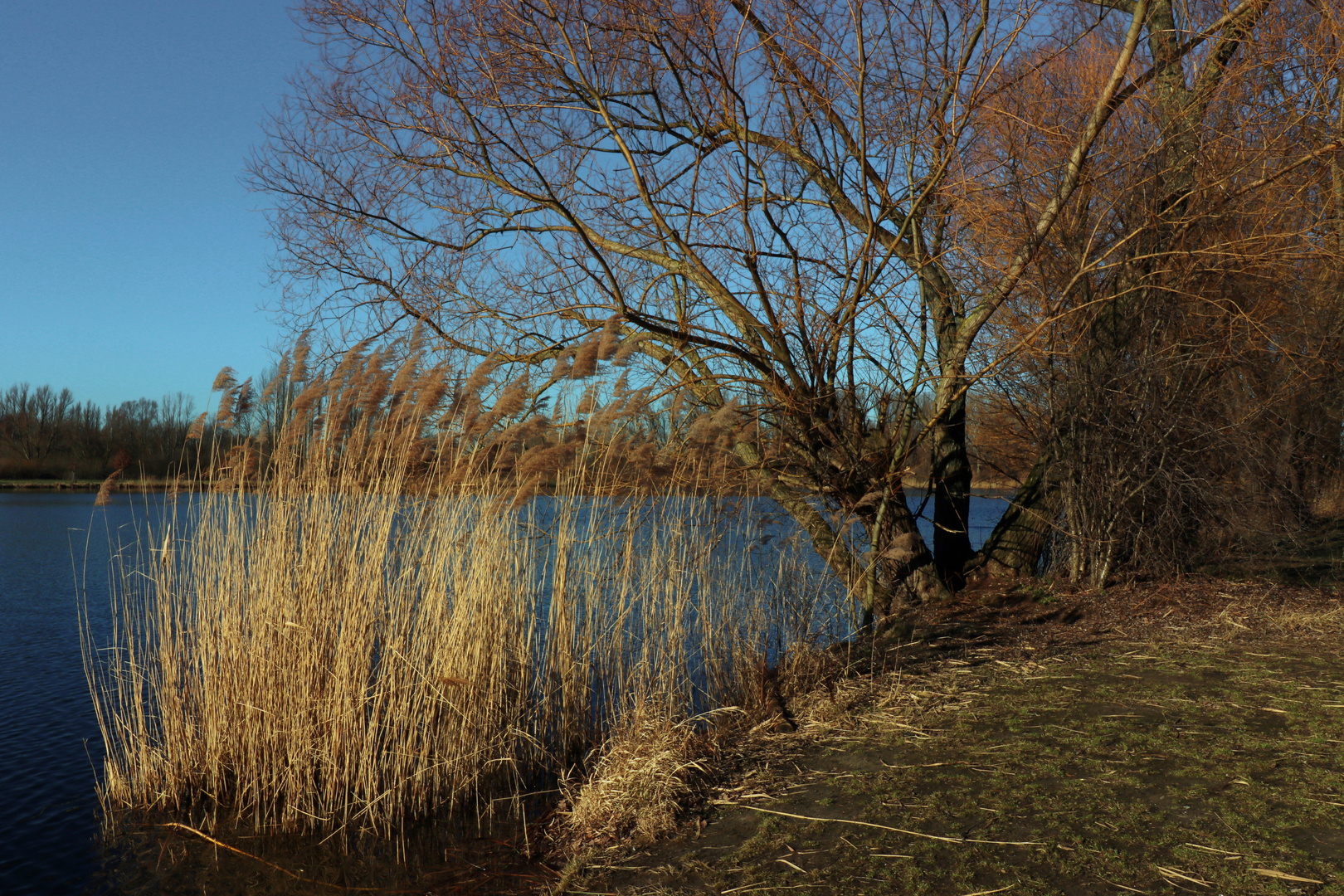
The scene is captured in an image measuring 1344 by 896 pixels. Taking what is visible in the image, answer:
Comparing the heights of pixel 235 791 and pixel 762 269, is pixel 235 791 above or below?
below

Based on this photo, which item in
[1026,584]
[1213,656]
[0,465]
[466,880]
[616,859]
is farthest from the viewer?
[0,465]

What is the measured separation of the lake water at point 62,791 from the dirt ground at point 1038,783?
4.23 ft

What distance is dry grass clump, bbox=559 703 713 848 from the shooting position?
132 inches

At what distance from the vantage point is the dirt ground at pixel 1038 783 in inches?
106

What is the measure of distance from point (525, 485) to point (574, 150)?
3.76 m

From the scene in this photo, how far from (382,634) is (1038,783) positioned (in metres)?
3.01

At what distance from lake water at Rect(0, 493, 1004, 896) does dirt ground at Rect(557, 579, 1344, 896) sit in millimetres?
1288

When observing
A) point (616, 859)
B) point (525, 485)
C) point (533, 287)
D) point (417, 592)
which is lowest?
point (616, 859)

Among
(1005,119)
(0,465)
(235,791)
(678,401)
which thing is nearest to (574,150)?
(678,401)

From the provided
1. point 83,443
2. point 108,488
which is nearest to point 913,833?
point 108,488

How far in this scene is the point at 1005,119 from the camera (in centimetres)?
686

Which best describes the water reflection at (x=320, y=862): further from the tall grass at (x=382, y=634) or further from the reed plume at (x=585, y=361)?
the reed plume at (x=585, y=361)

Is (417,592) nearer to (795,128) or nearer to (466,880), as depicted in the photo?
(466,880)

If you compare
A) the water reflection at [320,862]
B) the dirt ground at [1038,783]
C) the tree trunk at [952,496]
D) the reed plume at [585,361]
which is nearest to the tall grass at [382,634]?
the water reflection at [320,862]
